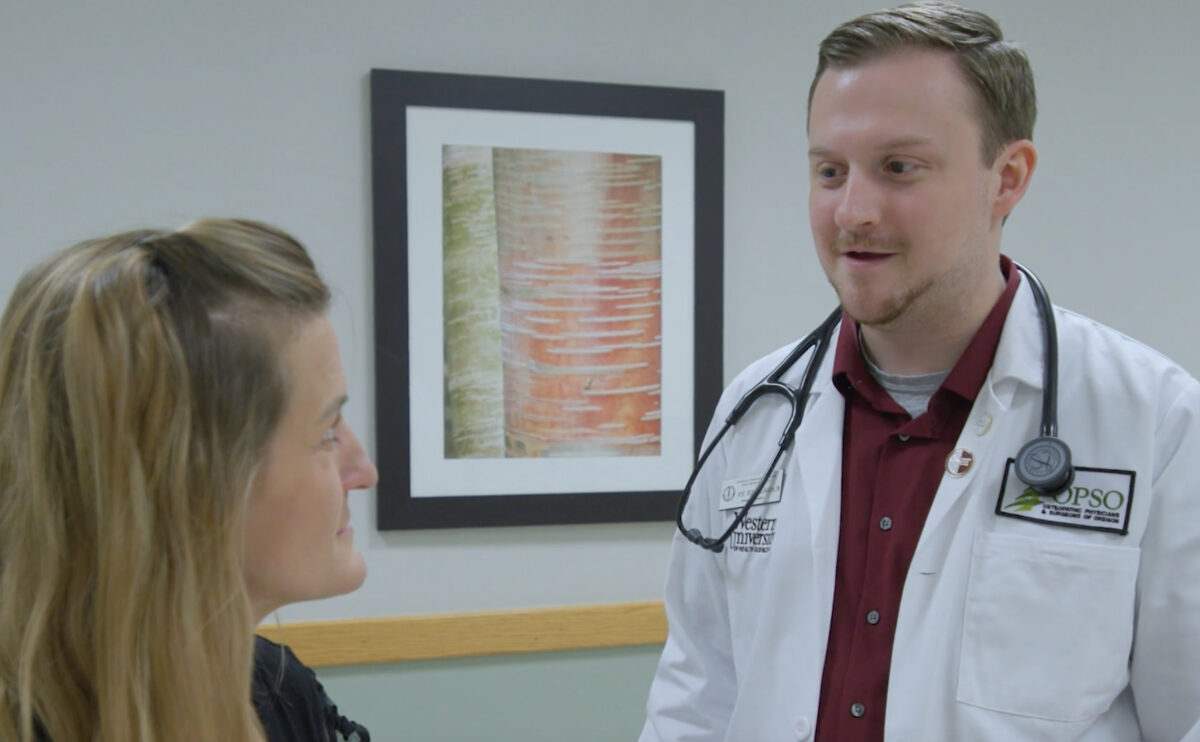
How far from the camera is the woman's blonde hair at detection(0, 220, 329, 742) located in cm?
74

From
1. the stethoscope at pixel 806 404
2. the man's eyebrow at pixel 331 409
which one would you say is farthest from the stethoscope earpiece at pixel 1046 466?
the man's eyebrow at pixel 331 409

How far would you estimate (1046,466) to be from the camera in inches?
47.1

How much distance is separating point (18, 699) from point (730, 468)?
1006 mm

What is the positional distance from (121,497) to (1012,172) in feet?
3.66

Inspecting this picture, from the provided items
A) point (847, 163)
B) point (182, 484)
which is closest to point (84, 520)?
point (182, 484)

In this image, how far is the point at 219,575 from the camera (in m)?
0.80

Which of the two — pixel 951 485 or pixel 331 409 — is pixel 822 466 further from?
pixel 331 409

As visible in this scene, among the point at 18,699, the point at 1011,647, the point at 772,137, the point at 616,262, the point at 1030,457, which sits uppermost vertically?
the point at 772,137

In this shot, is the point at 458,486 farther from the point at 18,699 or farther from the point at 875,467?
the point at 18,699

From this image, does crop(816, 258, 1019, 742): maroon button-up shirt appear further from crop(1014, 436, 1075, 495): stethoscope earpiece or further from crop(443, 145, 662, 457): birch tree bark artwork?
crop(443, 145, 662, 457): birch tree bark artwork

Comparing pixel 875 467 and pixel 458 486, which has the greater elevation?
pixel 875 467

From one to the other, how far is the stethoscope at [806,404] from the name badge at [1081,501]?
0.01 m

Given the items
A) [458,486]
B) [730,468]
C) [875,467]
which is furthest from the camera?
[458,486]

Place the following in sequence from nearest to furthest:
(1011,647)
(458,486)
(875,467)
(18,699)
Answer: (18,699) → (1011,647) → (875,467) → (458,486)
